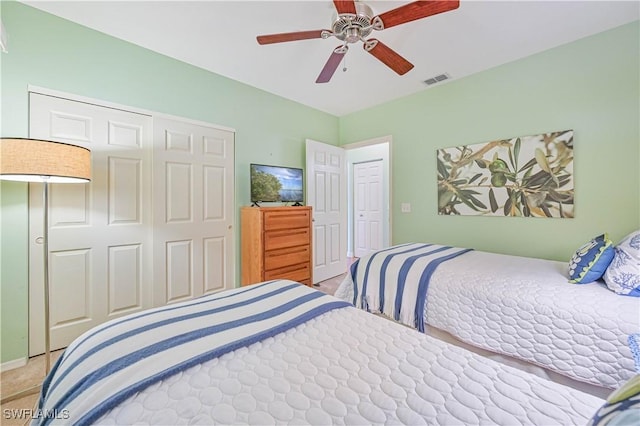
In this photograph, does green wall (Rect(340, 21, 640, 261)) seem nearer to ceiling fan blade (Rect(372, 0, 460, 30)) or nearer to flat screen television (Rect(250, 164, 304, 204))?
flat screen television (Rect(250, 164, 304, 204))

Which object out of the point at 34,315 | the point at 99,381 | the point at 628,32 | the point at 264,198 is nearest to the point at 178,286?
the point at 34,315

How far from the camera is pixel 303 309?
117cm

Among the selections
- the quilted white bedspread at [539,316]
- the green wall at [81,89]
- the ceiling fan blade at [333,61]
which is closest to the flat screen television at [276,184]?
the green wall at [81,89]

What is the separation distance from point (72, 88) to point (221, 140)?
4.06 feet

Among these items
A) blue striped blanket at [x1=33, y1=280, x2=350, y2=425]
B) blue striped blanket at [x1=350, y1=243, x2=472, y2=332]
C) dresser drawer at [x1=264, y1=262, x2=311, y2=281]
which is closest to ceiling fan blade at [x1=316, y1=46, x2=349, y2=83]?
blue striped blanket at [x1=350, y1=243, x2=472, y2=332]

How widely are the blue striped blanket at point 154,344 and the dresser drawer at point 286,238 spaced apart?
5.13 feet

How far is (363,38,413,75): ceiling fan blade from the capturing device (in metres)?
1.86

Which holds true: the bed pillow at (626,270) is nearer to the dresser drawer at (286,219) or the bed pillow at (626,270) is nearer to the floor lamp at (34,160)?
the dresser drawer at (286,219)

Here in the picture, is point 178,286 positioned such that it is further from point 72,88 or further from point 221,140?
point 72,88

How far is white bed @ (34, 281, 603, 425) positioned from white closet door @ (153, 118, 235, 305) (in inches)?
67.6

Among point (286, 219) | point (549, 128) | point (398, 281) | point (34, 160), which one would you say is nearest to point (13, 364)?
point (34, 160)

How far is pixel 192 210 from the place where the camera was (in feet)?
9.00

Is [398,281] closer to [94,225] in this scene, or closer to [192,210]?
[192,210]

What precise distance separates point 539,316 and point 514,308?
115 millimetres
